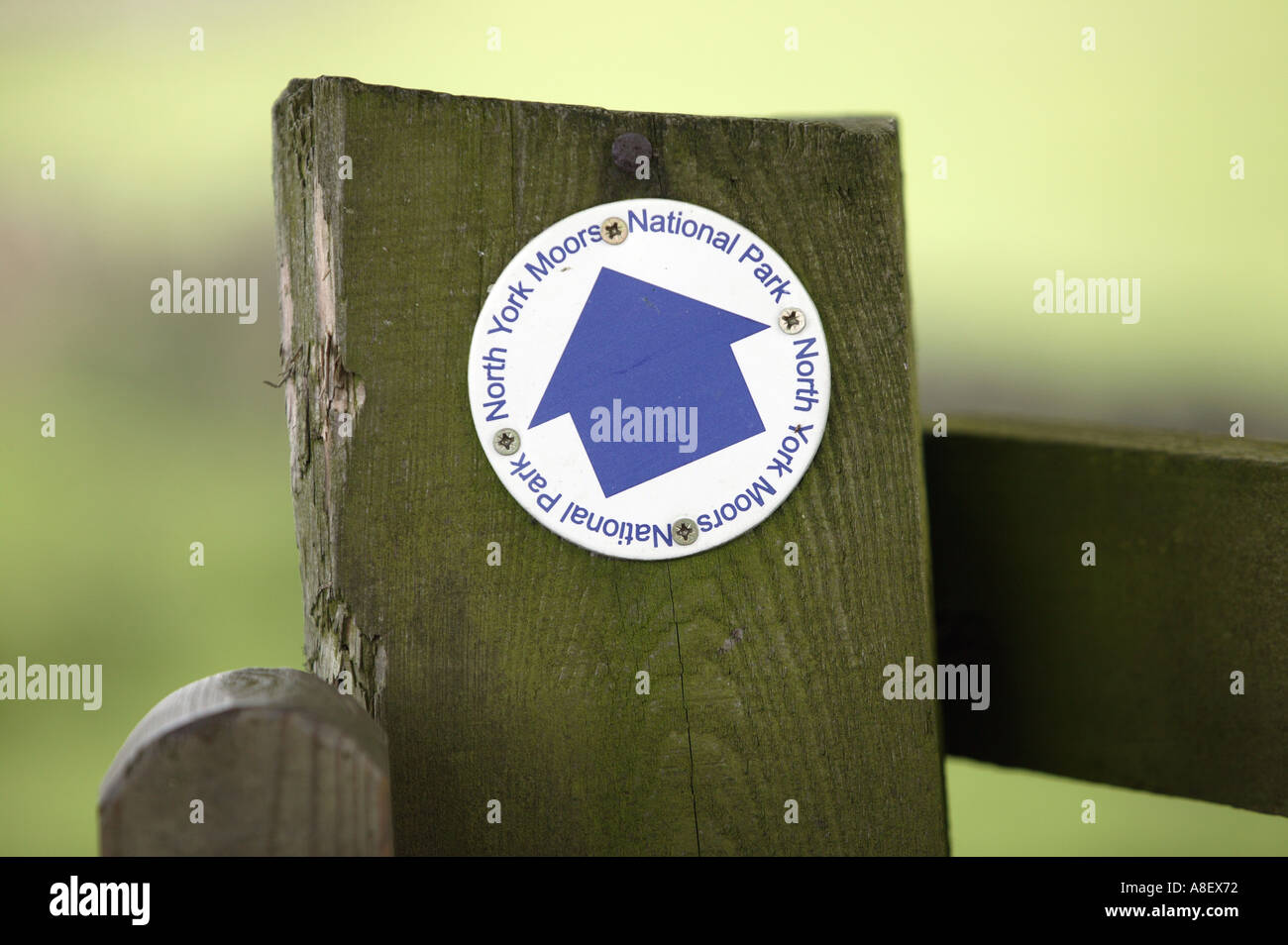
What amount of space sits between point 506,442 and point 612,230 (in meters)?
0.24

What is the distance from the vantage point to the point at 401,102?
110cm

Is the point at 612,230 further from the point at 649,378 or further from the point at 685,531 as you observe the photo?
the point at 685,531

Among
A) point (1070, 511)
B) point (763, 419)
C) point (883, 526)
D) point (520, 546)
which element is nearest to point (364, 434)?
point (520, 546)

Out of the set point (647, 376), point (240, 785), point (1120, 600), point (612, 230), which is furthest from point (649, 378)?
point (1120, 600)

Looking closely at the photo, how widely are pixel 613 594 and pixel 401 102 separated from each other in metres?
0.52

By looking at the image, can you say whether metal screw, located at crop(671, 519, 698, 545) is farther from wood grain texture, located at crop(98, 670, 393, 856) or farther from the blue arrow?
wood grain texture, located at crop(98, 670, 393, 856)

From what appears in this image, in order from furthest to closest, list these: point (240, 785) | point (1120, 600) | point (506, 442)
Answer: point (1120, 600), point (506, 442), point (240, 785)

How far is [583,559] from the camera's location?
3.68ft

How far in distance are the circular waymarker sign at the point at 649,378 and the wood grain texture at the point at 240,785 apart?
359 mm

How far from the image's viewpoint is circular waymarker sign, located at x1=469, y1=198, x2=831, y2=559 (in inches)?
43.8

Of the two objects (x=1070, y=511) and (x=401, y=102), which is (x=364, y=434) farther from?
(x=1070, y=511)

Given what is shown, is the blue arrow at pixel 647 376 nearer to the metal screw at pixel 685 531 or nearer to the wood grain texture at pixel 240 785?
the metal screw at pixel 685 531

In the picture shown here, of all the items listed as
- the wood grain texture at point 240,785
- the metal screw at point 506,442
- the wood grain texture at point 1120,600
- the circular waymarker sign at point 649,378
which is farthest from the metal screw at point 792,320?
the wood grain texture at point 240,785
